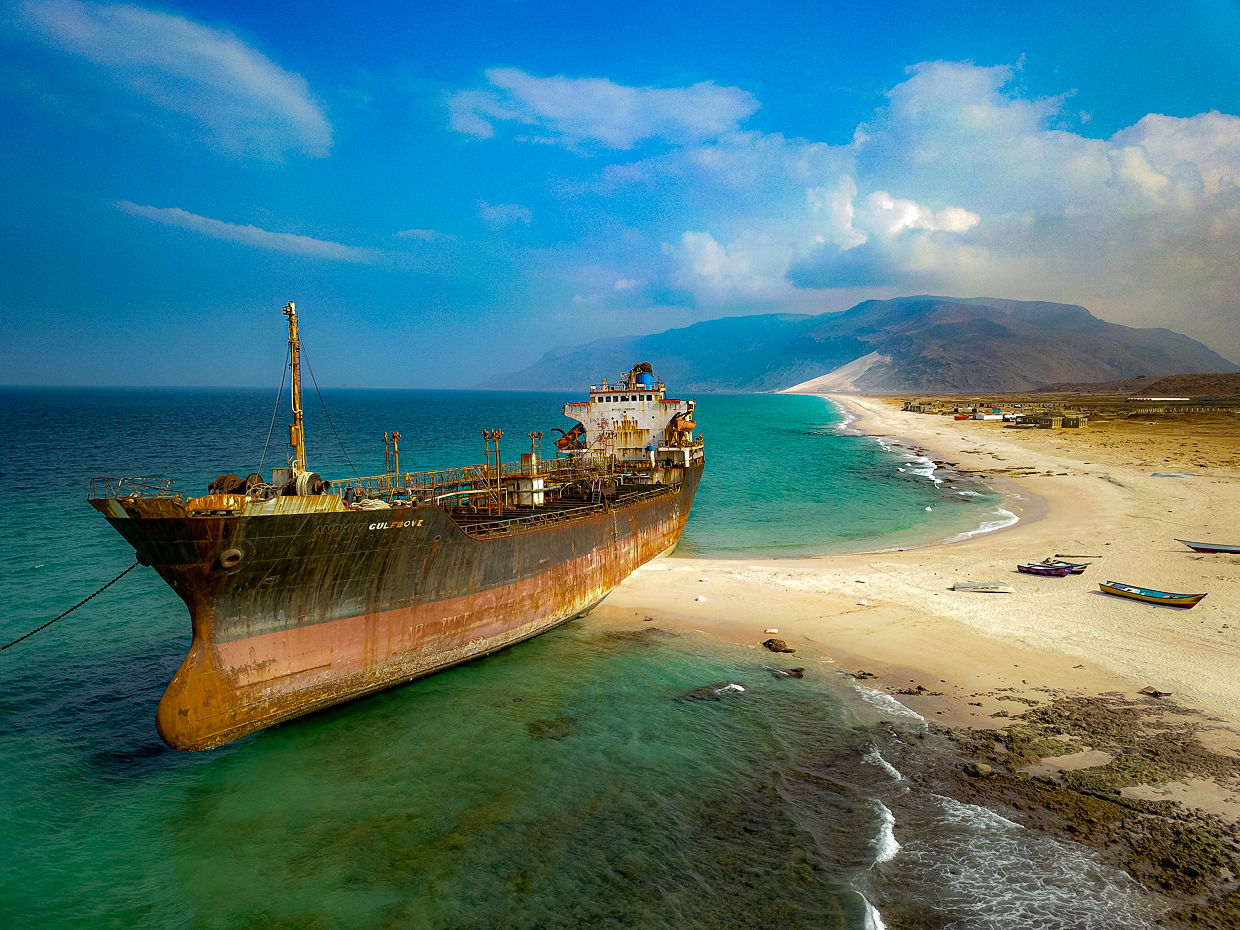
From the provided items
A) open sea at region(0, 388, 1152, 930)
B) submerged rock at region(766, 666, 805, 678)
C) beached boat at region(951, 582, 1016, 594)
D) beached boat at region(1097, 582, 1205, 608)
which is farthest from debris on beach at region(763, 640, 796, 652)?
beached boat at region(1097, 582, 1205, 608)

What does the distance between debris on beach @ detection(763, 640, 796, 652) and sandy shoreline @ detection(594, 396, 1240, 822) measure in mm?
582

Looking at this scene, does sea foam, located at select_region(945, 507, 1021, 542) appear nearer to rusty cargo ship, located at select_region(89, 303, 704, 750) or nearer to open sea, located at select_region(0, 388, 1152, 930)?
open sea, located at select_region(0, 388, 1152, 930)

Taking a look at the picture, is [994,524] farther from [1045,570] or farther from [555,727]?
[555,727]

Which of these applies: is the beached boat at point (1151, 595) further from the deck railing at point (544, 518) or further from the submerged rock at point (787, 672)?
the deck railing at point (544, 518)

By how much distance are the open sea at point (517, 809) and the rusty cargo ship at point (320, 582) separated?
1.04 m

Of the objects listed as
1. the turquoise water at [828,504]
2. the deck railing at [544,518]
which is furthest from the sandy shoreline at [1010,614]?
the deck railing at [544,518]

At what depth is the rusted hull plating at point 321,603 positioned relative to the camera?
15.2 meters

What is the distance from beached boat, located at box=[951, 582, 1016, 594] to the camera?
2658cm

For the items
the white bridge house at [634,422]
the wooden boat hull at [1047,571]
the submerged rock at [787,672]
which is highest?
the white bridge house at [634,422]

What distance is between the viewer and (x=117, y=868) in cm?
1223

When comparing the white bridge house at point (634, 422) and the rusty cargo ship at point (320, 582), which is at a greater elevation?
the white bridge house at point (634, 422)

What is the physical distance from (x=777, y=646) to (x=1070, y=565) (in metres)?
16.8

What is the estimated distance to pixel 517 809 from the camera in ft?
45.1

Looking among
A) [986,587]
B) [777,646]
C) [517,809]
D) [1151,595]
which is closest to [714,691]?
[777,646]
